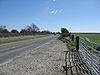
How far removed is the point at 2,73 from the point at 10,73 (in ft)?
1.26

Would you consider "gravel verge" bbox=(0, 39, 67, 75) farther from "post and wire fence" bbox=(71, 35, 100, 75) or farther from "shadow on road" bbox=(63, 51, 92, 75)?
"post and wire fence" bbox=(71, 35, 100, 75)

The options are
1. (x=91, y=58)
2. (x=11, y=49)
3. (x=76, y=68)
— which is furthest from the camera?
(x=11, y=49)

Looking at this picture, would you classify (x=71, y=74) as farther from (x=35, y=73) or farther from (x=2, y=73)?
(x=2, y=73)

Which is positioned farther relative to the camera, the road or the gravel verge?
the road

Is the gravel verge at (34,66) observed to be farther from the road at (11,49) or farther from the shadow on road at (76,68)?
the road at (11,49)

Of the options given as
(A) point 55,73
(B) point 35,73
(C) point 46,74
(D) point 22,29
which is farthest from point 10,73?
(D) point 22,29

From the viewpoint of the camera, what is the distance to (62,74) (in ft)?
11.8

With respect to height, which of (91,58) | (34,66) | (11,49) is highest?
(91,58)

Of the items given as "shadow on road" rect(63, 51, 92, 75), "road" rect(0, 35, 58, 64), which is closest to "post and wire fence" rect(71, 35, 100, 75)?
"shadow on road" rect(63, 51, 92, 75)

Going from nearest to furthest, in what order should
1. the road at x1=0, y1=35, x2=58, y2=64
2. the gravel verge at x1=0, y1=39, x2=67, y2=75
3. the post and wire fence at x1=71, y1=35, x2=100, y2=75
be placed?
the post and wire fence at x1=71, y1=35, x2=100, y2=75, the gravel verge at x1=0, y1=39, x2=67, y2=75, the road at x1=0, y1=35, x2=58, y2=64

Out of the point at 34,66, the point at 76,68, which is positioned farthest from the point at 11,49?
the point at 76,68

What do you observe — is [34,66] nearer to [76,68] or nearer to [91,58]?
[76,68]

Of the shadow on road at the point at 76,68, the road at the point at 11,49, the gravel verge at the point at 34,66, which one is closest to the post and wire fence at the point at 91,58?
the shadow on road at the point at 76,68

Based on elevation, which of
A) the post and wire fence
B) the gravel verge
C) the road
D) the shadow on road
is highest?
the post and wire fence
